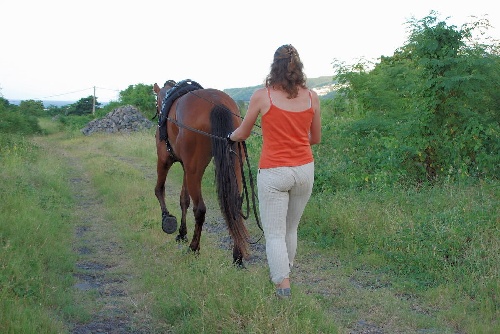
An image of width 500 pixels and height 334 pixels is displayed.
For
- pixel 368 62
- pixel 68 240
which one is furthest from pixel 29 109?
pixel 68 240

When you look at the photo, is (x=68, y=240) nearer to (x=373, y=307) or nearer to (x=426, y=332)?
(x=373, y=307)

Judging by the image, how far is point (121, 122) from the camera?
2862 cm

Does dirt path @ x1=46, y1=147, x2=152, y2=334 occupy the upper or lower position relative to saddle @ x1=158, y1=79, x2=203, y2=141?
lower

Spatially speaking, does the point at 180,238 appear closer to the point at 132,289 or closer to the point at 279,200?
the point at 132,289

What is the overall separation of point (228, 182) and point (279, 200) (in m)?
1.69

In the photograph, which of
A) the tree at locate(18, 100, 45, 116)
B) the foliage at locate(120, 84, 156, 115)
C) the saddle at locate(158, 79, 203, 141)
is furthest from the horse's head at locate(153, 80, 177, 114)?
the tree at locate(18, 100, 45, 116)

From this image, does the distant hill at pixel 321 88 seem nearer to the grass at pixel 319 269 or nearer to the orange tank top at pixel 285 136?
the orange tank top at pixel 285 136

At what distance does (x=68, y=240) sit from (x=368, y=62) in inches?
376

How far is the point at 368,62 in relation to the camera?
1383 cm

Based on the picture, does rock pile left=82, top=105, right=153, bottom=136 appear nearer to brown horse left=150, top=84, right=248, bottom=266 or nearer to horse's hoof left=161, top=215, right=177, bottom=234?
horse's hoof left=161, top=215, right=177, bottom=234

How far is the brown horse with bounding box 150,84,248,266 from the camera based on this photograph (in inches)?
216

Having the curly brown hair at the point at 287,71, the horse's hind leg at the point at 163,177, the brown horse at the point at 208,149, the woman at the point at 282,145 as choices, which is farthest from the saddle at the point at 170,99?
the curly brown hair at the point at 287,71

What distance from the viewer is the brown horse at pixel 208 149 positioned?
216 inches

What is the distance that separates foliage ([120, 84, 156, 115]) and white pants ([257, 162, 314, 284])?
28807 mm
